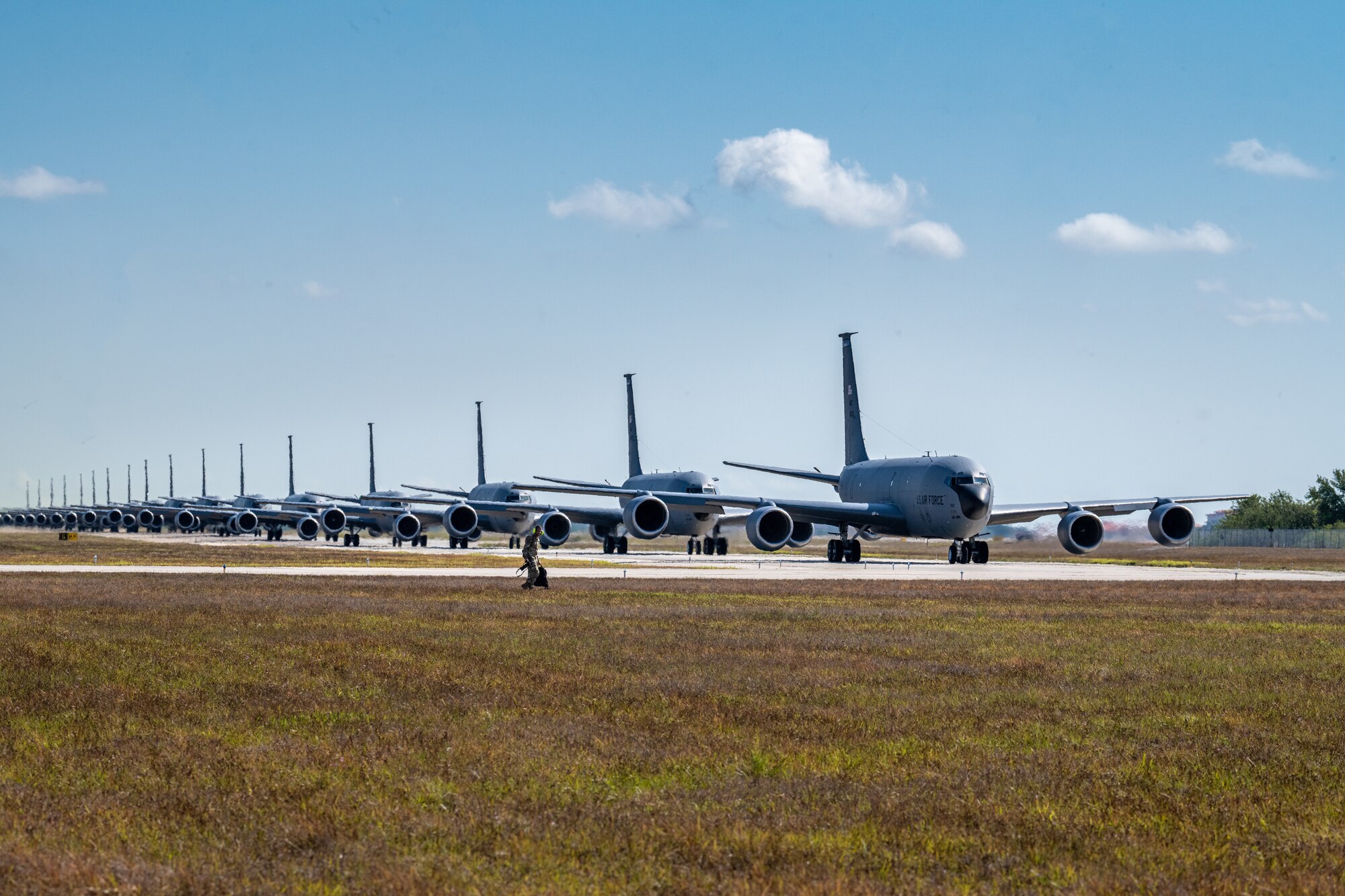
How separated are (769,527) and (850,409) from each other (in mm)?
14179

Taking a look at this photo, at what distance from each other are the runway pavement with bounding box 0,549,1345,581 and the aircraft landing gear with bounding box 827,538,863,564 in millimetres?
1279

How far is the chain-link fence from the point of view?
294ft

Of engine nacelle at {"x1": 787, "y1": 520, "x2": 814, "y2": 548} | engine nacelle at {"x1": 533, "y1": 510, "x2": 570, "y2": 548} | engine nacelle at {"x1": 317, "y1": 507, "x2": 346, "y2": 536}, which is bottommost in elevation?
engine nacelle at {"x1": 787, "y1": 520, "x2": 814, "y2": 548}

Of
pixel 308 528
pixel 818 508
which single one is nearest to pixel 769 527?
pixel 818 508

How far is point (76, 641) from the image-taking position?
19109mm

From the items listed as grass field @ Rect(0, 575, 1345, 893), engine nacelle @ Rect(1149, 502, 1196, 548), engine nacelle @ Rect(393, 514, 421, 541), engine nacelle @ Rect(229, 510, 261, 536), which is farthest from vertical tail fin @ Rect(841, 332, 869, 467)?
engine nacelle @ Rect(229, 510, 261, 536)

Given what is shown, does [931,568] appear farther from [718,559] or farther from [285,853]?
[285,853]

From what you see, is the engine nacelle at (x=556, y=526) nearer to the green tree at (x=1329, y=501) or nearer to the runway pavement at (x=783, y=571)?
the runway pavement at (x=783, y=571)

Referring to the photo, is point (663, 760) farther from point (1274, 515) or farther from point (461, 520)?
point (1274, 515)

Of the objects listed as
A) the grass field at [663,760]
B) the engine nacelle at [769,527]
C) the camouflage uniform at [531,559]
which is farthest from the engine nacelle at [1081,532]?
the grass field at [663,760]

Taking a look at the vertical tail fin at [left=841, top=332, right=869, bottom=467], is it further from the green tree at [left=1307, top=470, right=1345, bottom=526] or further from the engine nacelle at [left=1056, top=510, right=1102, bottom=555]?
the green tree at [left=1307, top=470, right=1345, bottom=526]

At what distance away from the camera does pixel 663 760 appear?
10.5 m

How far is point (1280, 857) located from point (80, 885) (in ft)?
20.6

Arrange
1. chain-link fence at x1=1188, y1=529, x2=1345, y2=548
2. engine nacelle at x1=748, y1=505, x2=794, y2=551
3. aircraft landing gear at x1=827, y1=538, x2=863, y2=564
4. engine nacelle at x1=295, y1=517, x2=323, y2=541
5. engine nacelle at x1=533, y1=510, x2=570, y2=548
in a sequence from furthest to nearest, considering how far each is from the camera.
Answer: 1. engine nacelle at x1=295, y1=517, x2=323, y2=541
2. chain-link fence at x1=1188, y1=529, x2=1345, y2=548
3. engine nacelle at x1=533, y1=510, x2=570, y2=548
4. aircraft landing gear at x1=827, y1=538, x2=863, y2=564
5. engine nacelle at x1=748, y1=505, x2=794, y2=551
